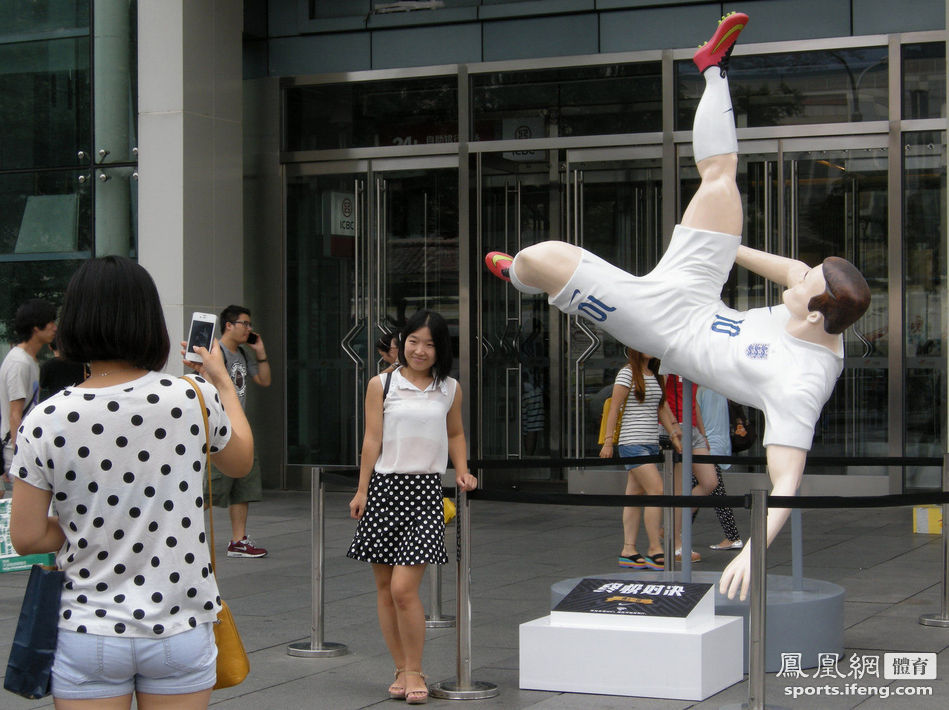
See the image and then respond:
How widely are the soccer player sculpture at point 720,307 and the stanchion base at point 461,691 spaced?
153 cm

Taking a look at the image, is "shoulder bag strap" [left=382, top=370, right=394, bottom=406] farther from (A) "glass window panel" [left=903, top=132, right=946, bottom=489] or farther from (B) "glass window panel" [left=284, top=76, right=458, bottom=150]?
(B) "glass window panel" [left=284, top=76, right=458, bottom=150]

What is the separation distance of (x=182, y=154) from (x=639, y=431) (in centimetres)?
597

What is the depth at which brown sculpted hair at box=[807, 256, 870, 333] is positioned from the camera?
5.72 metres

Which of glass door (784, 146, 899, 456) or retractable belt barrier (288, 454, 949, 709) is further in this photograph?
glass door (784, 146, 899, 456)

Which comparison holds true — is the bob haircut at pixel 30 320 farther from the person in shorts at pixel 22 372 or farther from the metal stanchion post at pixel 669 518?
the metal stanchion post at pixel 669 518

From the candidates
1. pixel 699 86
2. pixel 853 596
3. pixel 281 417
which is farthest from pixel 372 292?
pixel 853 596

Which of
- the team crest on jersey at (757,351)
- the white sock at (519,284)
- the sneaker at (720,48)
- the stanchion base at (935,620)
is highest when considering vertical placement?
the sneaker at (720,48)

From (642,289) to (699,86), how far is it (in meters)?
7.75

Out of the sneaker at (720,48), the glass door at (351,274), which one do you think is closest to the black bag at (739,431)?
the glass door at (351,274)

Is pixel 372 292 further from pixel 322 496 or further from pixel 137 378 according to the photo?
pixel 137 378

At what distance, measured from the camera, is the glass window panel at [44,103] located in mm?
13719

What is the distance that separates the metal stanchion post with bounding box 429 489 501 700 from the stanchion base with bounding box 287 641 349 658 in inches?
35.5

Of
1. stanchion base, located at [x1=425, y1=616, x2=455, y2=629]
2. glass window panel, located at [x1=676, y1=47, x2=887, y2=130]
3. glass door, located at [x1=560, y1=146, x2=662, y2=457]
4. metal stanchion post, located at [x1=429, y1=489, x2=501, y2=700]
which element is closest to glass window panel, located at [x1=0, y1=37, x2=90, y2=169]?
glass door, located at [x1=560, y1=146, x2=662, y2=457]

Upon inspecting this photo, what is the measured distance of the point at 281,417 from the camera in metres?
14.5
